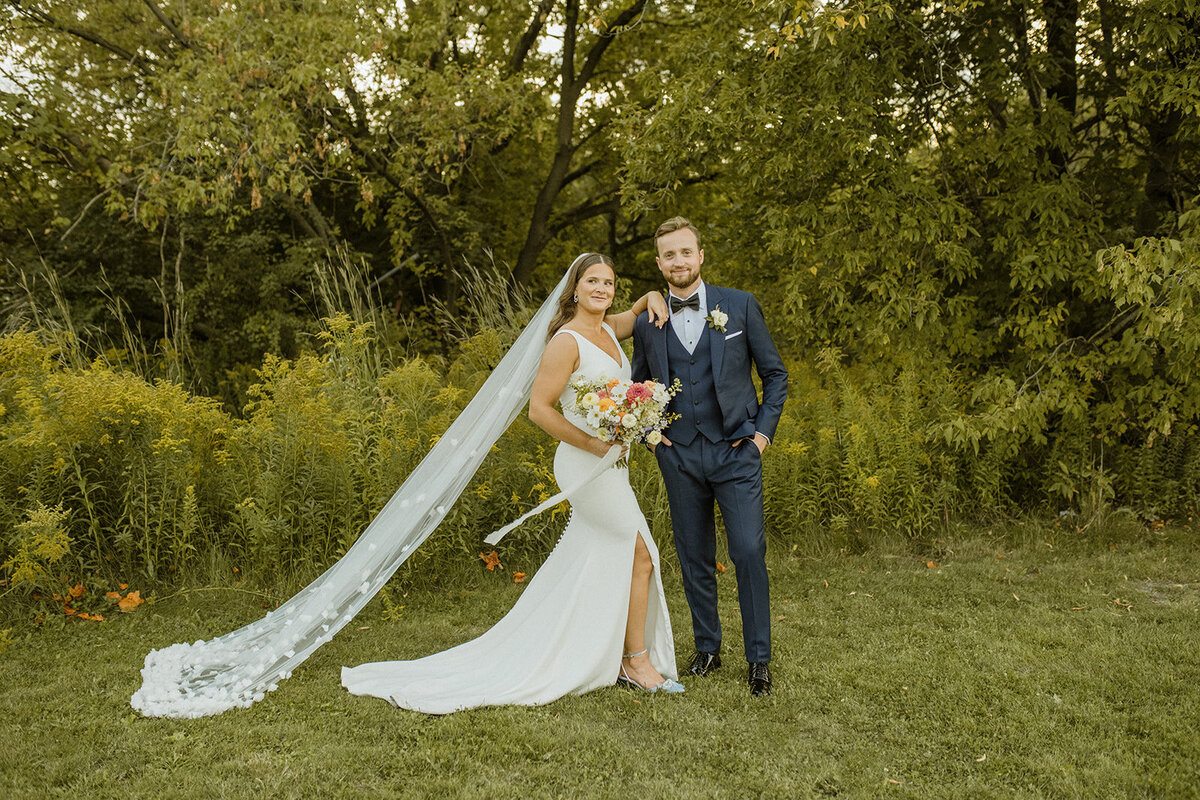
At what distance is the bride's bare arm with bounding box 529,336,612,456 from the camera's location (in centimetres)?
404

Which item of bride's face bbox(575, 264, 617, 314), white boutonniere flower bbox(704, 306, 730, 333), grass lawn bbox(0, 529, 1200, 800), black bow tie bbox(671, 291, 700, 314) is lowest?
grass lawn bbox(0, 529, 1200, 800)

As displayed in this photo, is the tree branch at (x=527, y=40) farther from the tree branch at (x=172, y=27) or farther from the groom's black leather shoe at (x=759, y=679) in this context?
the groom's black leather shoe at (x=759, y=679)

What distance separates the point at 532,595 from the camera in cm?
436

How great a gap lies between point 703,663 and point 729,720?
0.55 m

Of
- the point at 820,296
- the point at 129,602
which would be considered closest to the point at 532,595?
the point at 129,602

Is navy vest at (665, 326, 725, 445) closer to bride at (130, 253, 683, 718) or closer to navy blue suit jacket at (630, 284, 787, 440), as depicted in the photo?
navy blue suit jacket at (630, 284, 787, 440)

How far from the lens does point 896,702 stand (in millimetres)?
3971

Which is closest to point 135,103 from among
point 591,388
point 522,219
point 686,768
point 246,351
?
point 246,351

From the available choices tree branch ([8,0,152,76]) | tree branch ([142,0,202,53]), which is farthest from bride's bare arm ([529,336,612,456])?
tree branch ([8,0,152,76])

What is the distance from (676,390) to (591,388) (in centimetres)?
39

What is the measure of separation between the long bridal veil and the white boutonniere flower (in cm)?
74

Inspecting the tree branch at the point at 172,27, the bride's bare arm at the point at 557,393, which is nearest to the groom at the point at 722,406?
the bride's bare arm at the point at 557,393

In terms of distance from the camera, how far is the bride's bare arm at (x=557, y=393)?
404 cm

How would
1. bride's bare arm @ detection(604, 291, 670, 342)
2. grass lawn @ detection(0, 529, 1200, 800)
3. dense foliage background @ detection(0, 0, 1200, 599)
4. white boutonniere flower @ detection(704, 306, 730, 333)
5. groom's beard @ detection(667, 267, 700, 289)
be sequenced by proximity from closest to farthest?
grass lawn @ detection(0, 529, 1200, 800) < white boutonniere flower @ detection(704, 306, 730, 333) < groom's beard @ detection(667, 267, 700, 289) < bride's bare arm @ detection(604, 291, 670, 342) < dense foliage background @ detection(0, 0, 1200, 599)
